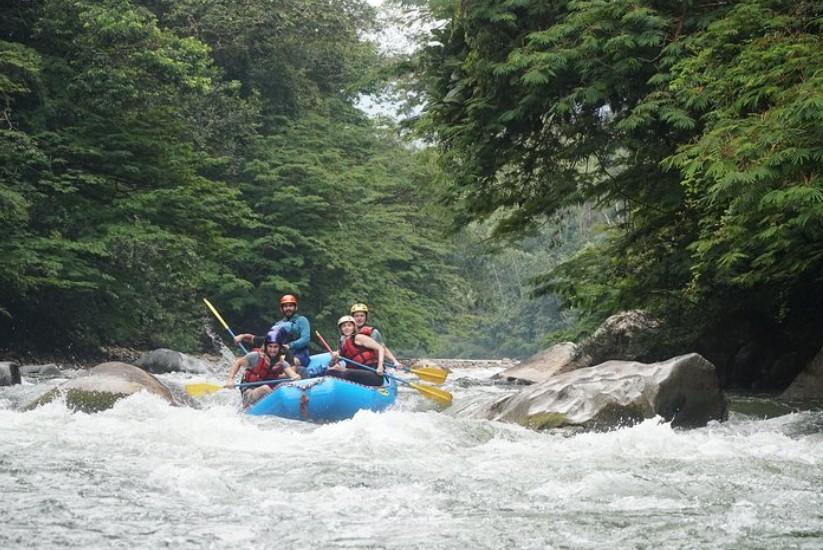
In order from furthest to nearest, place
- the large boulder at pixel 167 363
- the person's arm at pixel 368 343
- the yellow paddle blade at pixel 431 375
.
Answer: the large boulder at pixel 167 363 → the yellow paddle blade at pixel 431 375 → the person's arm at pixel 368 343

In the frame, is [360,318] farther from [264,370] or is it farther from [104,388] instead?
[104,388]

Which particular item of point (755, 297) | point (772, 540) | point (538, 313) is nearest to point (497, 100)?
point (755, 297)

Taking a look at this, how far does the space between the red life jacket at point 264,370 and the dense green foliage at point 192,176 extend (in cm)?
535

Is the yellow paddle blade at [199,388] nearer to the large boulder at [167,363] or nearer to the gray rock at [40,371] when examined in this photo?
the gray rock at [40,371]

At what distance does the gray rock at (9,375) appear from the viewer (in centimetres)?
1516

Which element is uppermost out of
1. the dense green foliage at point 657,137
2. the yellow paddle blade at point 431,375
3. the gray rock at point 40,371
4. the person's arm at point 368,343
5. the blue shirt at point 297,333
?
the dense green foliage at point 657,137

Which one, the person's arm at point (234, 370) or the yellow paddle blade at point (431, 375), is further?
the yellow paddle blade at point (431, 375)

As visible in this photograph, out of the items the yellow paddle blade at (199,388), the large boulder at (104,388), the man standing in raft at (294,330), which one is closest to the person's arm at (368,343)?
the man standing in raft at (294,330)

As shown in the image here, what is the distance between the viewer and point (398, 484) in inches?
272

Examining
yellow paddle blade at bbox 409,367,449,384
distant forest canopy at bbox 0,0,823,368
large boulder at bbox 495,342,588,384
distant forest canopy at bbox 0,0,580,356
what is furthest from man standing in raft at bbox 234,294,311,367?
large boulder at bbox 495,342,588,384

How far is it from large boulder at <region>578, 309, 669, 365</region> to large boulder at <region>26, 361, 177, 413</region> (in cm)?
742

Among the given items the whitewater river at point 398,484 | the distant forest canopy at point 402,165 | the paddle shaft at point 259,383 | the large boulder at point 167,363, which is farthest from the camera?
the large boulder at point 167,363

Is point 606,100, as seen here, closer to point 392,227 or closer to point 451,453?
point 451,453

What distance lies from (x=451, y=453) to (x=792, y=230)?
3697 millimetres
